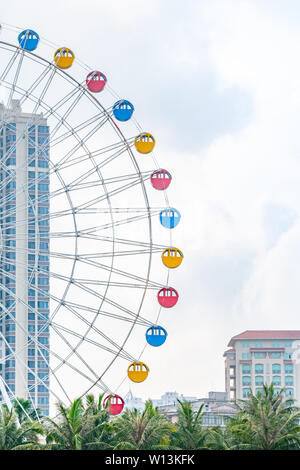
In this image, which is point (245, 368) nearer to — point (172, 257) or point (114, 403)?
point (172, 257)

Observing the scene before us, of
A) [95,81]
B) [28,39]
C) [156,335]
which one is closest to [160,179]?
[95,81]

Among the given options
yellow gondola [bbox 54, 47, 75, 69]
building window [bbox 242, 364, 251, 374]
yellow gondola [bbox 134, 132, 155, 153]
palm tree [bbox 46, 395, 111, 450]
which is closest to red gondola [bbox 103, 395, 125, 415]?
palm tree [bbox 46, 395, 111, 450]

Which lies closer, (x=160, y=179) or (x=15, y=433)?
(x=15, y=433)

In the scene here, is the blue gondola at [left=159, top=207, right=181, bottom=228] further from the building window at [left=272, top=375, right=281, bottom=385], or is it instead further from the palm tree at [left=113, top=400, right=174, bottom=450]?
the building window at [left=272, top=375, right=281, bottom=385]

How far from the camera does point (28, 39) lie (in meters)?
52.7

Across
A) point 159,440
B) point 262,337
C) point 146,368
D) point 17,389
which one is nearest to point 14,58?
point 146,368

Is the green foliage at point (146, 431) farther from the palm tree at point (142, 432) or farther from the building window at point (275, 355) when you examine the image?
the building window at point (275, 355)

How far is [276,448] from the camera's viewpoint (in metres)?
50.7

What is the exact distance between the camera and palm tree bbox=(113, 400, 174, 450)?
1999 inches

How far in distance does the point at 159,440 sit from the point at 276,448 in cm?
518

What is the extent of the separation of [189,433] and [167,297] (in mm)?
6534

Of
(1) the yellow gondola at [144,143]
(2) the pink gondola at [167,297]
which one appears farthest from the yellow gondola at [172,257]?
(1) the yellow gondola at [144,143]

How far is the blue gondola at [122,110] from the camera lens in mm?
53562
